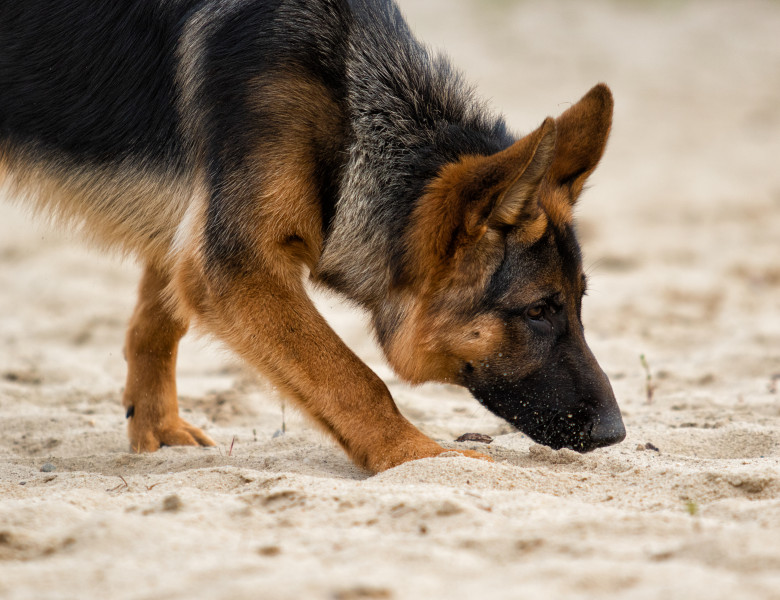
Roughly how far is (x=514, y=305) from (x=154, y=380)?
1996 mm

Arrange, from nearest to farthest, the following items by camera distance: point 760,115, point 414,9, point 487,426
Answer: point 487,426 < point 760,115 < point 414,9

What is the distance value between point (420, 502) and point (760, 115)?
43.1 ft

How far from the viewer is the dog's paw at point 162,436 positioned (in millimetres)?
4387

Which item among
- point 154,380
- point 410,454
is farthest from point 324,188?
point 154,380

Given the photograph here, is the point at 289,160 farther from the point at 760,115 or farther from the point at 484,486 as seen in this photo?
the point at 760,115

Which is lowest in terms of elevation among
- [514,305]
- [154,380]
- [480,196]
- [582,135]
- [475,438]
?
[475,438]

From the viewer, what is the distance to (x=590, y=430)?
3.64 meters

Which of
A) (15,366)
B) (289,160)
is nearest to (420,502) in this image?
(289,160)

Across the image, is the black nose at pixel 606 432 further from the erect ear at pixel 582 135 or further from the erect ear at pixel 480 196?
the erect ear at pixel 582 135

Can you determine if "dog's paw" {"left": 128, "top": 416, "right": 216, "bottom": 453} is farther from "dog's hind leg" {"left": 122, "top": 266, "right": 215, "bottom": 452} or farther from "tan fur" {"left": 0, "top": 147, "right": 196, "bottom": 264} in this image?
"tan fur" {"left": 0, "top": 147, "right": 196, "bottom": 264}

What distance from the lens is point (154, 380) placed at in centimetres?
450

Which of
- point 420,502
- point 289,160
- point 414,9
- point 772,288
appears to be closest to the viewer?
point 420,502

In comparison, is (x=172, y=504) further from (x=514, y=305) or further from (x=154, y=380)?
→ (x=154, y=380)

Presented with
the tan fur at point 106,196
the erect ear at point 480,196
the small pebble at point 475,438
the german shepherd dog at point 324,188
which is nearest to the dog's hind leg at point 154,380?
the tan fur at point 106,196
